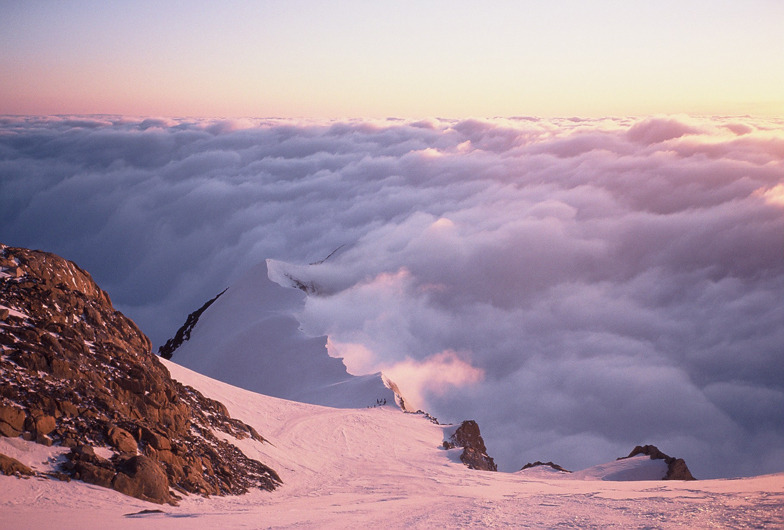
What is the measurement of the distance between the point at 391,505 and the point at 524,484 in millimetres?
8139

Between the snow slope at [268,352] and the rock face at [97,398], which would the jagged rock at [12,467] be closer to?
the rock face at [97,398]

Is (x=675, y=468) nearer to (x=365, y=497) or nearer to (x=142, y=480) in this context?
(x=365, y=497)

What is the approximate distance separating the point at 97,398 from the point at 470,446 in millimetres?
24604

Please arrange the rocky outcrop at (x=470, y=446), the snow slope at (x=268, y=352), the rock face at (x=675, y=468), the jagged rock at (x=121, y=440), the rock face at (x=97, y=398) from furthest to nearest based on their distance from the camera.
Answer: the snow slope at (x=268, y=352)
the rock face at (x=675, y=468)
the rocky outcrop at (x=470, y=446)
the jagged rock at (x=121, y=440)
the rock face at (x=97, y=398)

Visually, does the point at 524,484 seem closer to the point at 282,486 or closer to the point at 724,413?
the point at 282,486

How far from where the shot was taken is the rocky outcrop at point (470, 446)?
33.4 metres

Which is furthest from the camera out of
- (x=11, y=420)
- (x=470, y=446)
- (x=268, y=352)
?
(x=268, y=352)

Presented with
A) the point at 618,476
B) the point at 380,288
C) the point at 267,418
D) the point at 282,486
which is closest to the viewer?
the point at 282,486

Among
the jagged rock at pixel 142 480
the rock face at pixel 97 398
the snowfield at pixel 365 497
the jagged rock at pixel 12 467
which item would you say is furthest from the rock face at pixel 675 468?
the jagged rock at pixel 12 467

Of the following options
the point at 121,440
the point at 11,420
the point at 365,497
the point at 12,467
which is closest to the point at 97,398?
the point at 121,440

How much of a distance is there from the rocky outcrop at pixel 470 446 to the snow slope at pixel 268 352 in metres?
6.75

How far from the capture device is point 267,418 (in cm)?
3092

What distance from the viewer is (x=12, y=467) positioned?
1460cm

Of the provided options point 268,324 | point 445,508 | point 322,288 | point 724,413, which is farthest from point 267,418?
point 724,413
